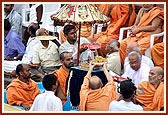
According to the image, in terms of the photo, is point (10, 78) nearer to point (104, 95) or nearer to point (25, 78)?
point (25, 78)

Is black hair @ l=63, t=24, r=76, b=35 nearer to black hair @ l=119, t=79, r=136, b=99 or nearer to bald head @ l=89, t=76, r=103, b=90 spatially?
bald head @ l=89, t=76, r=103, b=90

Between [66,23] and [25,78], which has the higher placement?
[66,23]

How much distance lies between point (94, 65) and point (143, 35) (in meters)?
0.83

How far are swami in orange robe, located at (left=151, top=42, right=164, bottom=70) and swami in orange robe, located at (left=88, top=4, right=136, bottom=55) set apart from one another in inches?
24.7

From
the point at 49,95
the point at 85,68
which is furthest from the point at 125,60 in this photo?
the point at 49,95

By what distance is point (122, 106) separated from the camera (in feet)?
26.5

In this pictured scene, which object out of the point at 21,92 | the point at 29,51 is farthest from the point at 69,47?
the point at 21,92

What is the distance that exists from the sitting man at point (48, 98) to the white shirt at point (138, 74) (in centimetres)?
89

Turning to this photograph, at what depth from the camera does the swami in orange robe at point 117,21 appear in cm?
933

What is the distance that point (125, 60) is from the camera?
28.9ft

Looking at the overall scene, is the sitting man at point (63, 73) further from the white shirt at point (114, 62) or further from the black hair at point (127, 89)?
the black hair at point (127, 89)

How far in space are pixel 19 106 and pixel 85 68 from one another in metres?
0.80

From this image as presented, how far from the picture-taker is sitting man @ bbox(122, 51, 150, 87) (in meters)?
8.56

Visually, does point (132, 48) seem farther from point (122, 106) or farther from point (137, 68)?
point (122, 106)
